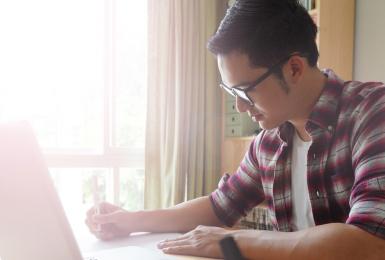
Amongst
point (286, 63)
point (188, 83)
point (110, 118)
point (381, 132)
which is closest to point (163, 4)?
point (188, 83)

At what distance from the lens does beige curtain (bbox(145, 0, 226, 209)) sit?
2.57 metres

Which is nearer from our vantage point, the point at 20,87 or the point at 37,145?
the point at 37,145

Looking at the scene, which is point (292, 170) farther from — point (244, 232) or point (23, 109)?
point (23, 109)

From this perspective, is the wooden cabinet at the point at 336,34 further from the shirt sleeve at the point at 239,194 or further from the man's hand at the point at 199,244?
the man's hand at the point at 199,244

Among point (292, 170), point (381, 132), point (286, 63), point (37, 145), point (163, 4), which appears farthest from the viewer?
point (163, 4)

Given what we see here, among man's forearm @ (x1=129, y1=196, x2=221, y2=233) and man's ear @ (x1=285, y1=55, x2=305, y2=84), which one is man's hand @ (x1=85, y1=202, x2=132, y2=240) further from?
man's ear @ (x1=285, y1=55, x2=305, y2=84)

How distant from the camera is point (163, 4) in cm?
261

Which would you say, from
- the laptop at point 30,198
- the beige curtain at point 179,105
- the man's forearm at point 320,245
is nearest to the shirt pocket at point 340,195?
the man's forearm at point 320,245

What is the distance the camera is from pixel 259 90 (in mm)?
1066

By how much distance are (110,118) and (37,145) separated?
216cm

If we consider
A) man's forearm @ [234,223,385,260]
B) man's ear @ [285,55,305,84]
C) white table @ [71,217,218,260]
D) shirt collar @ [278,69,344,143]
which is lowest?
white table @ [71,217,218,260]

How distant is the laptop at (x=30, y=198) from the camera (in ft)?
1.59

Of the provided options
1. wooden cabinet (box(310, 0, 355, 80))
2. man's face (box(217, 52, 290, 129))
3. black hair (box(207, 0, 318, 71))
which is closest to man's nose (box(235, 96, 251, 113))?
man's face (box(217, 52, 290, 129))

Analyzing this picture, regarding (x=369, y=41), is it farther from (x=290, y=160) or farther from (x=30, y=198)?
(x=30, y=198)
